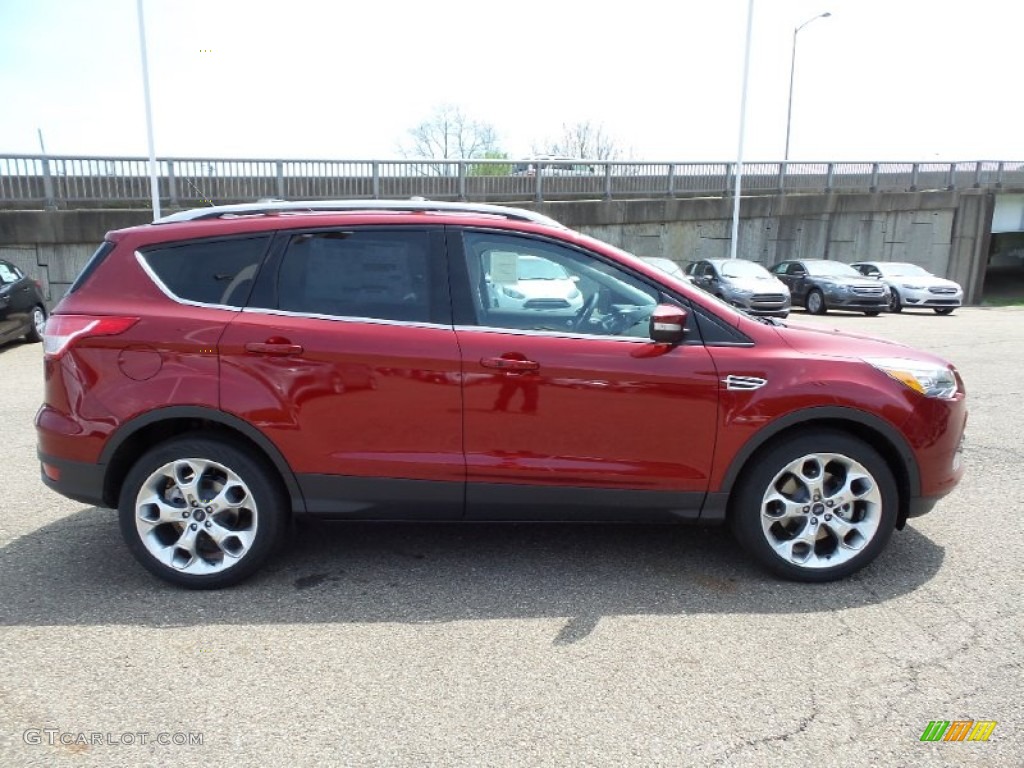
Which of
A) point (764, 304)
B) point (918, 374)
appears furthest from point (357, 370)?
point (764, 304)

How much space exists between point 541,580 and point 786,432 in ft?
4.67

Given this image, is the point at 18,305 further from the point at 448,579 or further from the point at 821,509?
the point at 821,509

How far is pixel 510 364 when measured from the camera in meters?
3.49

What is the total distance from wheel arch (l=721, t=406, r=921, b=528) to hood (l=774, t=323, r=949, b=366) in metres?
0.31

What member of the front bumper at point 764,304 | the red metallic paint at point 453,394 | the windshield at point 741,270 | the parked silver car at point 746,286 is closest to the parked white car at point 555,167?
the parked silver car at point 746,286

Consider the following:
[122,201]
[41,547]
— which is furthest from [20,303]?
[41,547]

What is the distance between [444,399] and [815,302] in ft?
63.7

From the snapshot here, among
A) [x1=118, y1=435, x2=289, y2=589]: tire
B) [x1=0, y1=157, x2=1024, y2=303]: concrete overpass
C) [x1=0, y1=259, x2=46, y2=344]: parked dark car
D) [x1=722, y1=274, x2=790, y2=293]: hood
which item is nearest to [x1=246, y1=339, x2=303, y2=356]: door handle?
[x1=118, y1=435, x2=289, y2=589]: tire

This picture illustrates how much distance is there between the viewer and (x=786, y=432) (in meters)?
3.67

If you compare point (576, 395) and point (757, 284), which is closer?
point (576, 395)

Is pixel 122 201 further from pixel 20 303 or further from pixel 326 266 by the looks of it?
pixel 326 266

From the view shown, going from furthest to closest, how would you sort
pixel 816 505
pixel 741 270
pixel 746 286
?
1. pixel 741 270
2. pixel 746 286
3. pixel 816 505

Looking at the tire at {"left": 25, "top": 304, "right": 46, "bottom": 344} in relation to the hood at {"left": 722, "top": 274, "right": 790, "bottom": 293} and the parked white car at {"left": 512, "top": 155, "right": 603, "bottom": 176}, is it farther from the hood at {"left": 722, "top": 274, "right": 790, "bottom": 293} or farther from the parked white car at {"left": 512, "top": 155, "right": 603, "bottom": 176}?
the hood at {"left": 722, "top": 274, "right": 790, "bottom": 293}

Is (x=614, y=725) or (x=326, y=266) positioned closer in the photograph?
(x=614, y=725)
